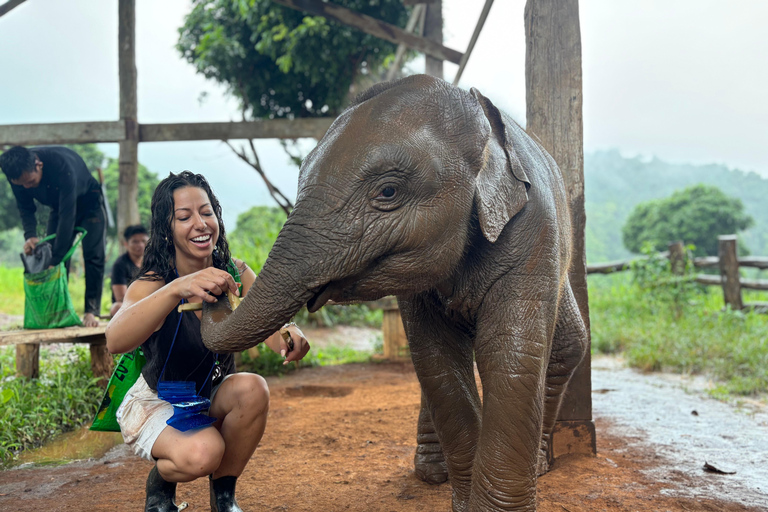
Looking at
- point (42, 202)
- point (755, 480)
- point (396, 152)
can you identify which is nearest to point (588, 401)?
point (755, 480)

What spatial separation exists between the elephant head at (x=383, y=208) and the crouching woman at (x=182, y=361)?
0.30 meters

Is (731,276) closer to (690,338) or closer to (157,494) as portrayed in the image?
(690,338)

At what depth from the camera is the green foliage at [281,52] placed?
947 cm

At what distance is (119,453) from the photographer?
13.2 ft

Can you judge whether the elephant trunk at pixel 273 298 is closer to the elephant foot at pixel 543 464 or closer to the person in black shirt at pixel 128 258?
the elephant foot at pixel 543 464

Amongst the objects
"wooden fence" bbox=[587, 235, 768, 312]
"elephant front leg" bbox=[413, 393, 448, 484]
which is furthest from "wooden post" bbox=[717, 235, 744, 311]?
"elephant front leg" bbox=[413, 393, 448, 484]

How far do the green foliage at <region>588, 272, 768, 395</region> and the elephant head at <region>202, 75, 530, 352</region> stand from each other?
4.69 metres

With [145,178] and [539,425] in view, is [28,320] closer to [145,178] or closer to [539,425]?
[539,425]

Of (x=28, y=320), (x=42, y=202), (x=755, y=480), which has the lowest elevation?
(x=755, y=480)

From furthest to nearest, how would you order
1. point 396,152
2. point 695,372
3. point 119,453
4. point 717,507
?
point 695,372
point 119,453
point 717,507
point 396,152

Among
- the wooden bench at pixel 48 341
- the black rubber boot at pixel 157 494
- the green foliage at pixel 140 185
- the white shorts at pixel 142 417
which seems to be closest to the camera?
the white shorts at pixel 142 417

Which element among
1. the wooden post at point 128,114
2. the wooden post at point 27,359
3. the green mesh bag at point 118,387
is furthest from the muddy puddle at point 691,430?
the wooden post at point 128,114

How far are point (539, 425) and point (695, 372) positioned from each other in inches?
202

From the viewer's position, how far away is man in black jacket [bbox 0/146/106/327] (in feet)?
16.9
